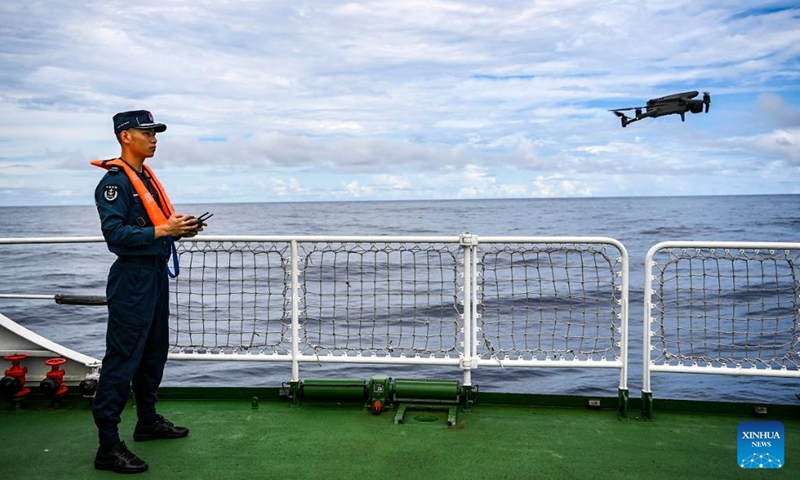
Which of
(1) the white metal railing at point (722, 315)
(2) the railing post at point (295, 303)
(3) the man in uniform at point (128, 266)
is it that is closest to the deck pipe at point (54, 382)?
(3) the man in uniform at point (128, 266)

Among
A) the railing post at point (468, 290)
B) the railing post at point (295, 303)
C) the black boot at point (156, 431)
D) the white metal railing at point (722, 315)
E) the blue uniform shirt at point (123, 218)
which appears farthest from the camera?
the railing post at point (295, 303)

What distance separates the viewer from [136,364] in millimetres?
3762

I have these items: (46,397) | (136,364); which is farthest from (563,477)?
(46,397)

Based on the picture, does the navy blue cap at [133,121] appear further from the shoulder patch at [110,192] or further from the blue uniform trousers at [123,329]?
the blue uniform trousers at [123,329]

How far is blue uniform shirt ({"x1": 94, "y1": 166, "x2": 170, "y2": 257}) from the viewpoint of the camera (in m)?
3.52

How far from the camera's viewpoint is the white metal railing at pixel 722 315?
4574 millimetres

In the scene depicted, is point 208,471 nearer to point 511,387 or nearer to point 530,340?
point 511,387

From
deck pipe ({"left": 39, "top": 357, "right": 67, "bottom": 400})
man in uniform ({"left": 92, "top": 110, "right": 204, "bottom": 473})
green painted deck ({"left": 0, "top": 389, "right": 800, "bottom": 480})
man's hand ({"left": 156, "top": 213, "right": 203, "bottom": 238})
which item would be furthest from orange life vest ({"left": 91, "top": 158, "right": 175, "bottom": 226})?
deck pipe ({"left": 39, "top": 357, "right": 67, "bottom": 400})

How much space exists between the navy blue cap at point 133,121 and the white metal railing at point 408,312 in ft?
3.94

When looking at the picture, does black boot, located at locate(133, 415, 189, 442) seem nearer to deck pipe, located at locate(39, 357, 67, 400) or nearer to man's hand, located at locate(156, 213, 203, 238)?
deck pipe, located at locate(39, 357, 67, 400)

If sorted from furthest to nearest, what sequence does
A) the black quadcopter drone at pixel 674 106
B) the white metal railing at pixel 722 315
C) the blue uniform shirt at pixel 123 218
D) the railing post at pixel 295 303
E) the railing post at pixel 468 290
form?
1. the black quadcopter drone at pixel 674 106
2. the railing post at pixel 295 303
3. the railing post at pixel 468 290
4. the white metal railing at pixel 722 315
5. the blue uniform shirt at pixel 123 218

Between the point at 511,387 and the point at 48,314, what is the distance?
13443 mm

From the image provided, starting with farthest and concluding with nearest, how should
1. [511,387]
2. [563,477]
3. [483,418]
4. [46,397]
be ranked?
[511,387], [46,397], [483,418], [563,477]

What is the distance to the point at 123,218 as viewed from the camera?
3.60 m
